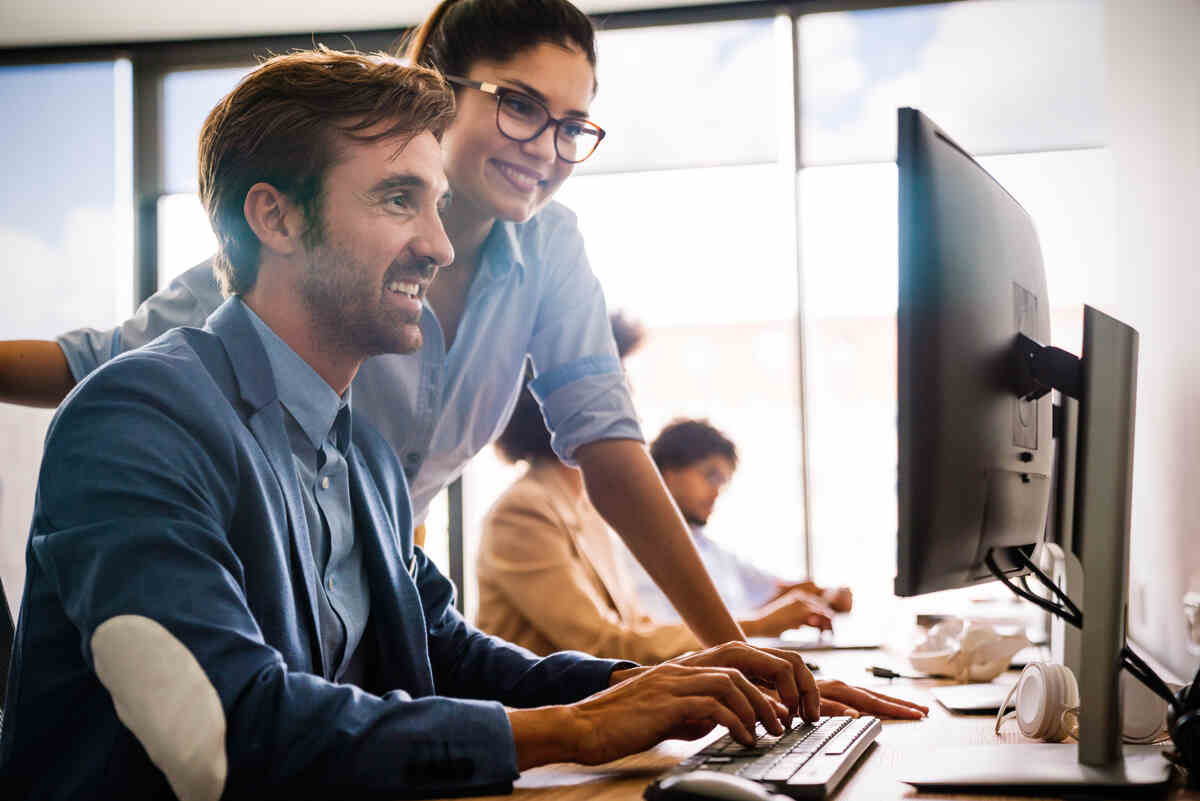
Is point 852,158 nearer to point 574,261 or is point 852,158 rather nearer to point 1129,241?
point 1129,241

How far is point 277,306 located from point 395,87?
0.94 feet

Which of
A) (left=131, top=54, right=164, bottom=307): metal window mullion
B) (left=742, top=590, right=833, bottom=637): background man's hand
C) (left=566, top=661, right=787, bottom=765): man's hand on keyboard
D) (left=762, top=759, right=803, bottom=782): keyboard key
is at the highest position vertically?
(left=131, top=54, right=164, bottom=307): metal window mullion

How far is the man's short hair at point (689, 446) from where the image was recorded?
10.9 feet

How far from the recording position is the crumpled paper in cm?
168

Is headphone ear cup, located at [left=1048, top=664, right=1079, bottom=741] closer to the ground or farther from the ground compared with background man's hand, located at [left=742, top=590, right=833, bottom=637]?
farther from the ground

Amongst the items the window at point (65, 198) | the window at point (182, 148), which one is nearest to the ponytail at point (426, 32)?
the window at point (182, 148)

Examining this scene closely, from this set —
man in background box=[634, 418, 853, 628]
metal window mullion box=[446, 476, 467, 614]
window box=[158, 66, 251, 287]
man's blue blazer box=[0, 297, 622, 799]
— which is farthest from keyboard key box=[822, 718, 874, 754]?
window box=[158, 66, 251, 287]

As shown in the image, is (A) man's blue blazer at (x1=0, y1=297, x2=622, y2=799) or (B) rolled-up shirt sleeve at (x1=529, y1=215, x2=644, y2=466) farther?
(B) rolled-up shirt sleeve at (x1=529, y1=215, x2=644, y2=466)

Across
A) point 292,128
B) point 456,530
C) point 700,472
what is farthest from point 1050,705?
point 456,530

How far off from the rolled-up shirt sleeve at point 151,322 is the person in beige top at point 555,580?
1.07 metres

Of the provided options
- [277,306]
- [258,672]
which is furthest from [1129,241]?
[258,672]

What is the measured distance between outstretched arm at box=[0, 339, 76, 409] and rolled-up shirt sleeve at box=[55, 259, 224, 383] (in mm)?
15

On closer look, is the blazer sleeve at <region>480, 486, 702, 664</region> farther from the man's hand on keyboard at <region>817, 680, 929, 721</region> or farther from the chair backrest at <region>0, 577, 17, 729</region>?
the chair backrest at <region>0, 577, 17, 729</region>

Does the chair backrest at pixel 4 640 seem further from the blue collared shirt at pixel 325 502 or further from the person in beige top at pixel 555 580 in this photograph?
A: the person in beige top at pixel 555 580
